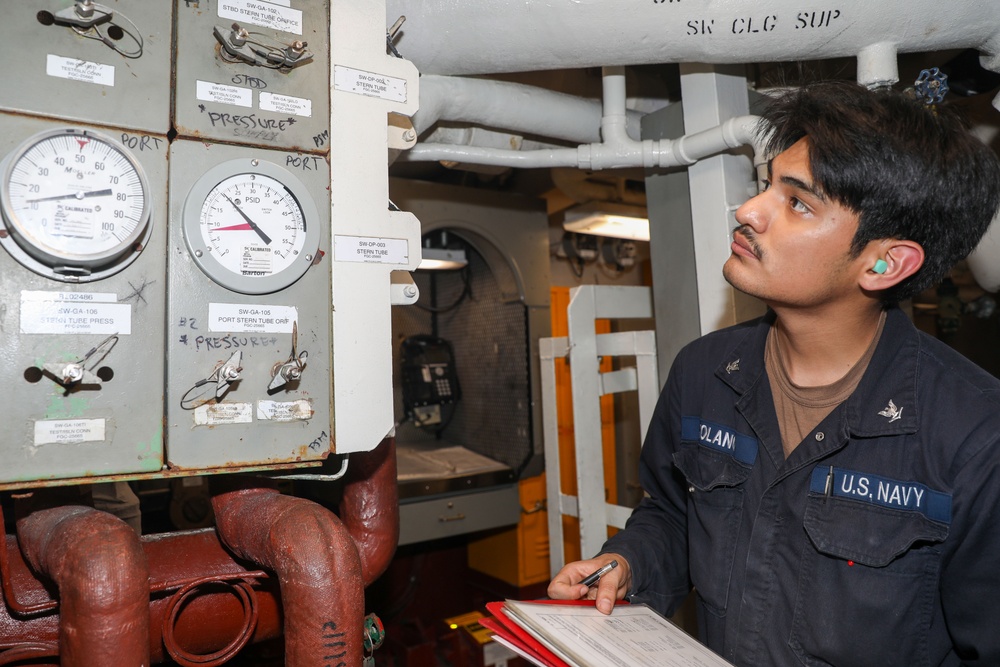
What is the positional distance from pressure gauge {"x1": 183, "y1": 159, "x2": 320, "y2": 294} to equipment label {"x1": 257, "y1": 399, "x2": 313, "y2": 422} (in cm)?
20

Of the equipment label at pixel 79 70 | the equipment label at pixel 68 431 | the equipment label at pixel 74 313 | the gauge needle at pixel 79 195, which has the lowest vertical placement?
the equipment label at pixel 68 431

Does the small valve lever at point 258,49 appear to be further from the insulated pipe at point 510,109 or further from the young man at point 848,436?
the young man at point 848,436

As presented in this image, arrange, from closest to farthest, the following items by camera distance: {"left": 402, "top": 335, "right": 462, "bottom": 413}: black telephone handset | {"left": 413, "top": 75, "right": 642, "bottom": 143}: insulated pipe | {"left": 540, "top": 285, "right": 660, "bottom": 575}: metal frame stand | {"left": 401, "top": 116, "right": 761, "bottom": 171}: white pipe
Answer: {"left": 413, "top": 75, "right": 642, "bottom": 143}: insulated pipe < {"left": 401, "top": 116, "right": 761, "bottom": 171}: white pipe < {"left": 540, "top": 285, "right": 660, "bottom": 575}: metal frame stand < {"left": 402, "top": 335, "right": 462, "bottom": 413}: black telephone handset

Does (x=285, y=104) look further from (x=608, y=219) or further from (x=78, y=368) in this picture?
(x=608, y=219)

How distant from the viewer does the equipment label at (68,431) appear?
104cm

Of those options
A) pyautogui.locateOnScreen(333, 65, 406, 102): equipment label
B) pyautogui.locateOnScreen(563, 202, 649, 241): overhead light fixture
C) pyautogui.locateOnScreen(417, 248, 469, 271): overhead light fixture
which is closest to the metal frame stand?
pyautogui.locateOnScreen(563, 202, 649, 241): overhead light fixture

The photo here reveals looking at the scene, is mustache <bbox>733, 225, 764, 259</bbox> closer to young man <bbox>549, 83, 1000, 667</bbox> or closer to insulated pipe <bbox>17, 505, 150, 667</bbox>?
young man <bbox>549, 83, 1000, 667</bbox>

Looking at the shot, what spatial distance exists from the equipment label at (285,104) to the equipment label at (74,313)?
0.43 meters

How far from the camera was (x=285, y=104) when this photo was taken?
1267 millimetres

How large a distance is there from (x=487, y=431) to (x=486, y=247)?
867 mm

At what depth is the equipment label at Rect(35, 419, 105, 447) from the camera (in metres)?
1.04

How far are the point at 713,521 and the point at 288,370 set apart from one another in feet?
2.80

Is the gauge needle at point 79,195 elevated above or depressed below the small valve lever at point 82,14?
below

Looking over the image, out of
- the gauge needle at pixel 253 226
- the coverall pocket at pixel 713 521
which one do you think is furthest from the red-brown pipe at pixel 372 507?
the coverall pocket at pixel 713 521
